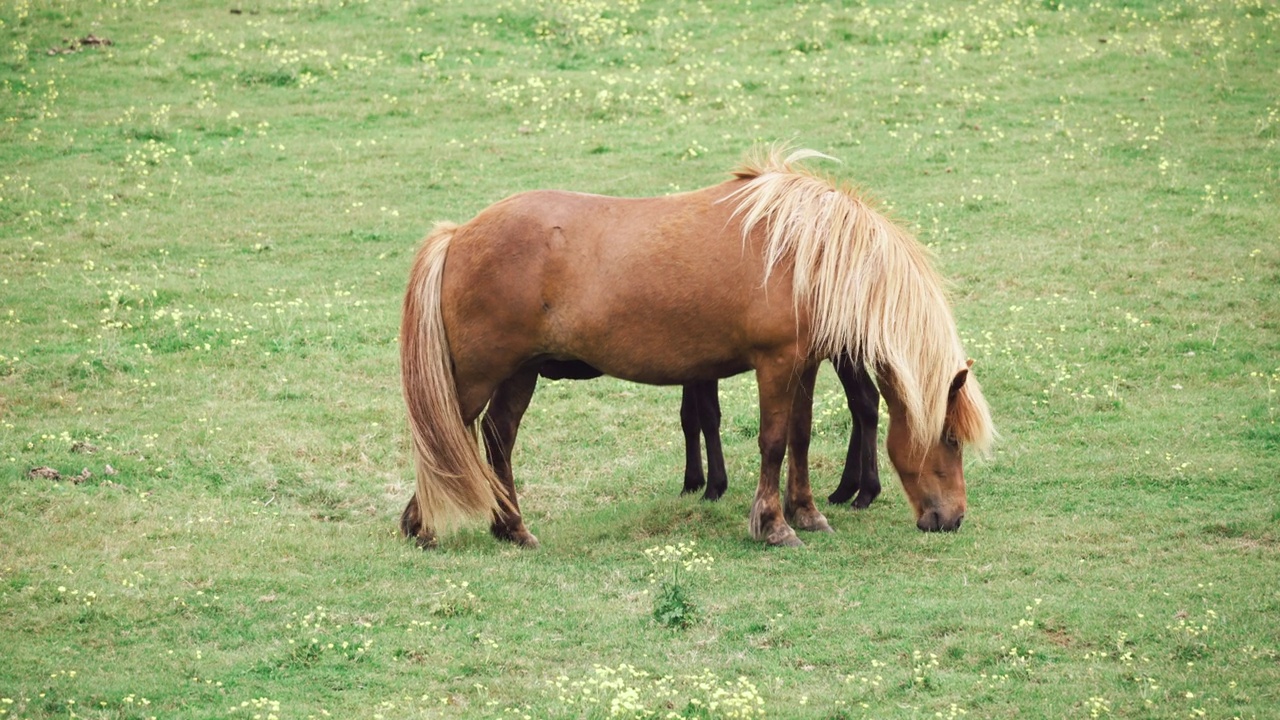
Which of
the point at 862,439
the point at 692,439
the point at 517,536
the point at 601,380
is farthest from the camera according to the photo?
the point at 601,380

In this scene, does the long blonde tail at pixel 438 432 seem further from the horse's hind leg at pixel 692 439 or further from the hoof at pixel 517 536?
the horse's hind leg at pixel 692 439

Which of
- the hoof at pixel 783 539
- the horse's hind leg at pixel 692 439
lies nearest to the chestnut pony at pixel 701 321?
the hoof at pixel 783 539

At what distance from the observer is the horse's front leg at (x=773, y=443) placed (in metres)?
8.66

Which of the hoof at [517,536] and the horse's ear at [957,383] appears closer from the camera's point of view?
the horse's ear at [957,383]

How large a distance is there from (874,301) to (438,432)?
10.2ft

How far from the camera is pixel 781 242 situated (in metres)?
8.67

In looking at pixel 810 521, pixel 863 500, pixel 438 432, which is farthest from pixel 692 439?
pixel 438 432

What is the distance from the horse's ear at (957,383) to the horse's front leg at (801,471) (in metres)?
0.97

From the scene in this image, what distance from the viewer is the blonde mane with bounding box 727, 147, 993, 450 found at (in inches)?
333

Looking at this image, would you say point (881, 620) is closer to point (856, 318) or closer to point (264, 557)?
point (856, 318)

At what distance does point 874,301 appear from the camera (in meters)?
8.52

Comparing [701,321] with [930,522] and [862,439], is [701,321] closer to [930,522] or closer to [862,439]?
[862,439]

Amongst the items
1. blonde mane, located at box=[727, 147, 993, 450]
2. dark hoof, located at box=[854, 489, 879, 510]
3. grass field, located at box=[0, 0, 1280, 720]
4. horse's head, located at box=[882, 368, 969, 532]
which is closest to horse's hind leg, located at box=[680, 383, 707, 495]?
grass field, located at box=[0, 0, 1280, 720]

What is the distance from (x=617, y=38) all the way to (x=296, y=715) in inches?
698
